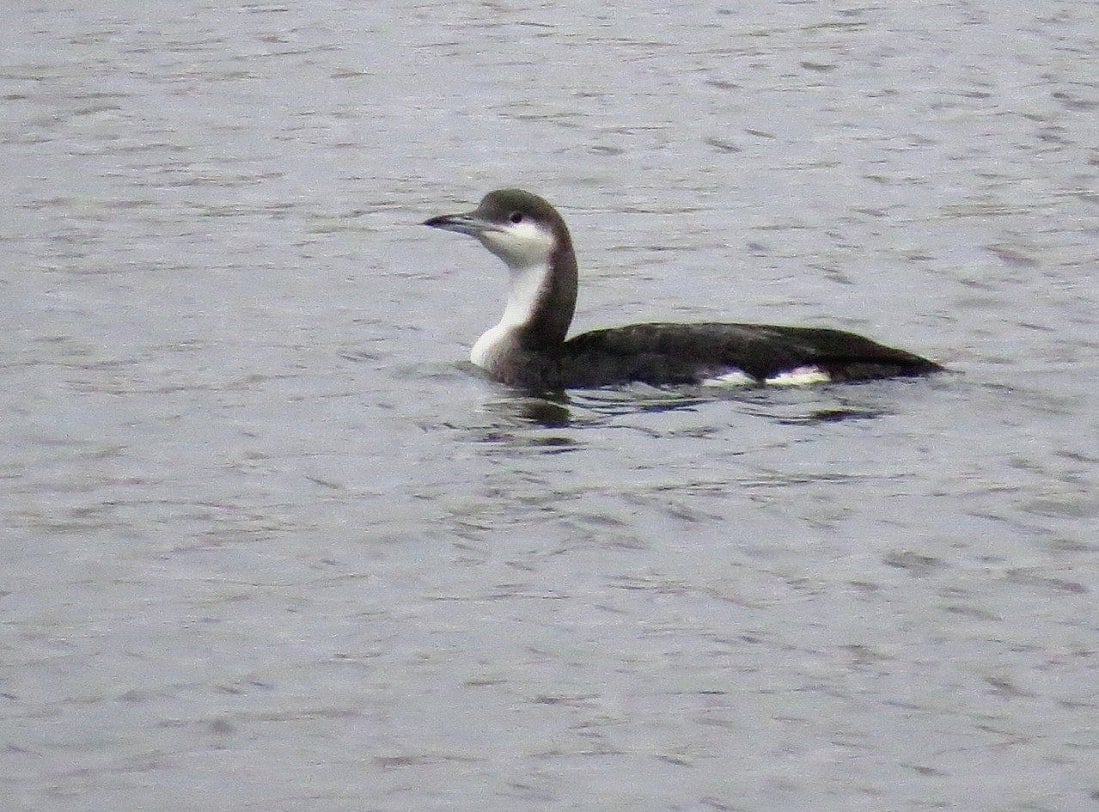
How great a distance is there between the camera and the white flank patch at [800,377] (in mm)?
9305

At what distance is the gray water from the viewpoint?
6.04 m

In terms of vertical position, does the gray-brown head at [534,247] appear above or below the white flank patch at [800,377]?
above

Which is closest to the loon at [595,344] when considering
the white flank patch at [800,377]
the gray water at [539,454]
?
the white flank patch at [800,377]

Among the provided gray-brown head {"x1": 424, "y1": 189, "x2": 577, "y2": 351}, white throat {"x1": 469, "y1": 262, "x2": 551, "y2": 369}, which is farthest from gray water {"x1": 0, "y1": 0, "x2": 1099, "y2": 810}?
gray-brown head {"x1": 424, "y1": 189, "x2": 577, "y2": 351}

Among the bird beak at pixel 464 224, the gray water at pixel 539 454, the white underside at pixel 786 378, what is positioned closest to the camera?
the gray water at pixel 539 454

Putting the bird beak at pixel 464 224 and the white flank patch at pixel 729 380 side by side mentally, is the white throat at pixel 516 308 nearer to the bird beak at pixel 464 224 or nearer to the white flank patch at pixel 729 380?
the bird beak at pixel 464 224

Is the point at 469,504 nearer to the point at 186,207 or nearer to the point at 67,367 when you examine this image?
the point at 67,367

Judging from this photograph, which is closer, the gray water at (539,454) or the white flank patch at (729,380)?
the gray water at (539,454)

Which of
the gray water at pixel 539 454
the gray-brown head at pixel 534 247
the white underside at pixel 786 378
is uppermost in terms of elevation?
the gray-brown head at pixel 534 247

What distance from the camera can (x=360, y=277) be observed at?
12109 millimetres

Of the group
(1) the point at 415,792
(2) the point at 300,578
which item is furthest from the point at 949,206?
(1) the point at 415,792

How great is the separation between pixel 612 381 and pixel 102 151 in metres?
6.37

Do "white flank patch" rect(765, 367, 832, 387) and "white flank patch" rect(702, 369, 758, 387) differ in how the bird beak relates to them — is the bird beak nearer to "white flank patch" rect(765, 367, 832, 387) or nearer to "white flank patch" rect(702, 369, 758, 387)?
"white flank patch" rect(702, 369, 758, 387)

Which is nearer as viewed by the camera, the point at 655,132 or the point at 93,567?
the point at 93,567
